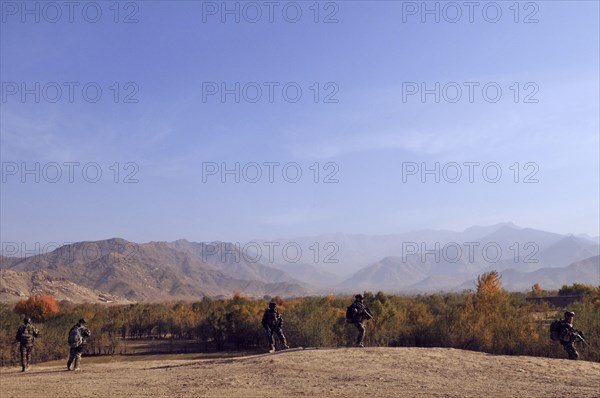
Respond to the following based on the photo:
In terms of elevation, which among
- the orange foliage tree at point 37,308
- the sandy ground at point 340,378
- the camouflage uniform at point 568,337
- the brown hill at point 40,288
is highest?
the camouflage uniform at point 568,337

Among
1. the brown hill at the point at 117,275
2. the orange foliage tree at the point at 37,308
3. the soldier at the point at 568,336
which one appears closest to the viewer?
the soldier at the point at 568,336

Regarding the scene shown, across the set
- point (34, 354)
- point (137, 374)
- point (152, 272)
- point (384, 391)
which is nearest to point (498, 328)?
point (384, 391)

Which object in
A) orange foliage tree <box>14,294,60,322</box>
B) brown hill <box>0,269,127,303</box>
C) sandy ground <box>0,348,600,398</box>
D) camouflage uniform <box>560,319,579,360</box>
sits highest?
camouflage uniform <box>560,319,579,360</box>

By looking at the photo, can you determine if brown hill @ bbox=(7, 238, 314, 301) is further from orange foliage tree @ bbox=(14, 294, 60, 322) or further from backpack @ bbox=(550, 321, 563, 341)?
backpack @ bbox=(550, 321, 563, 341)

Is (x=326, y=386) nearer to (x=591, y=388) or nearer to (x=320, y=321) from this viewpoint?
(x=591, y=388)

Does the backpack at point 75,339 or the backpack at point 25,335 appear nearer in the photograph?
the backpack at point 75,339

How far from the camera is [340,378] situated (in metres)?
15.6

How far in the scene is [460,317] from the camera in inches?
988

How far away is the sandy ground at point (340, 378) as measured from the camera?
14.2 meters

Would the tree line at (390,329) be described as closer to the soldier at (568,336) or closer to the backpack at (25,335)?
the soldier at (568,336)

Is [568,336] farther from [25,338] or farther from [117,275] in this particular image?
[117,275]

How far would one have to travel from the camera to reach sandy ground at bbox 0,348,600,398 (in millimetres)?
14195

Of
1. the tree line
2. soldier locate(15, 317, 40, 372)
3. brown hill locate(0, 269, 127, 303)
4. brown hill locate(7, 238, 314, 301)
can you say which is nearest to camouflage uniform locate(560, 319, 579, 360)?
the tree line

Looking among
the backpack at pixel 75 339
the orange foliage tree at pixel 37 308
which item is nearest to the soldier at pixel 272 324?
the backpack at pixel 75 339
